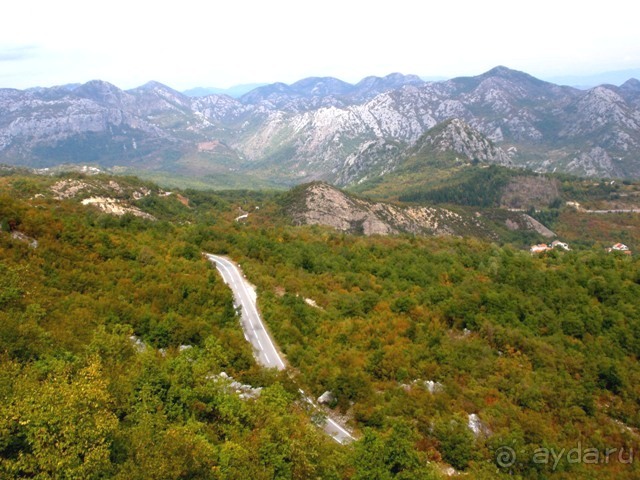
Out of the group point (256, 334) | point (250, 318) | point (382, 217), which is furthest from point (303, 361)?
point (382, 217)

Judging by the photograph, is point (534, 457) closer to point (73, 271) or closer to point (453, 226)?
point (73, 271)

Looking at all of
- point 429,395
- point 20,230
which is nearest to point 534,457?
point 429,395

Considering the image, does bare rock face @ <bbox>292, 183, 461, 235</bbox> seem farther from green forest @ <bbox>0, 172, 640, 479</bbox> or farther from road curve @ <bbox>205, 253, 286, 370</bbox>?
road curve @ <bbox>205, 253, 286, 370</bbox>

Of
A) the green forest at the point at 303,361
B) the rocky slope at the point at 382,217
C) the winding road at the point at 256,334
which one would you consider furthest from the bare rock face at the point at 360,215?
the winding road at the point at 256,334

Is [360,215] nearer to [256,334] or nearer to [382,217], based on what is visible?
[382,217]

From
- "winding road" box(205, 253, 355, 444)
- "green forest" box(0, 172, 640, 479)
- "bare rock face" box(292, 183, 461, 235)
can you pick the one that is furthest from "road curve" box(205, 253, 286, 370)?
"bare rock face" box(292, 183, 461, 235)
